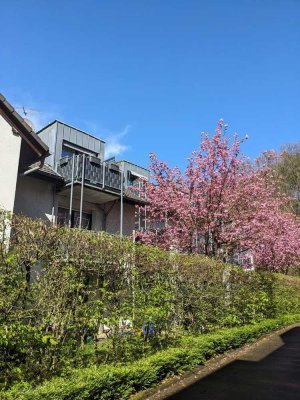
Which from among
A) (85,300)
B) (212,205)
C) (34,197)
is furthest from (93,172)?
(85,300)

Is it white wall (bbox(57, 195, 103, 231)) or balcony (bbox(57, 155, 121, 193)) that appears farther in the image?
white wall (bbox(57, 195, 103, 231))

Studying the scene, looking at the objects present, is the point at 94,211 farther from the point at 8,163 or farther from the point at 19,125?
the point at 8,163

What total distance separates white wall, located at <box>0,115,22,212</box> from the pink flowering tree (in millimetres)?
6334

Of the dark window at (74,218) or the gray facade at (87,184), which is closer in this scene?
the gray facade at (87,184)

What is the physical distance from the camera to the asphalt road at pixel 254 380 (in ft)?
20.3

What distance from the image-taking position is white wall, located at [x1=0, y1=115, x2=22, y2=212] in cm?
1045

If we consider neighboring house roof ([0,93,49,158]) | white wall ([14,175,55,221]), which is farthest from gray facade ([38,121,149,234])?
neighboring house roof ([0,93,49,158])

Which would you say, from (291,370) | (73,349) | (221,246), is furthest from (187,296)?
(221,246)

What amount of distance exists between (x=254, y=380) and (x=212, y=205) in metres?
Result: 7.76

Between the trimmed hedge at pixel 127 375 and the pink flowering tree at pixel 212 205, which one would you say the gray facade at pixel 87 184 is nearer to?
the pink flowering tree at pixel 212 205

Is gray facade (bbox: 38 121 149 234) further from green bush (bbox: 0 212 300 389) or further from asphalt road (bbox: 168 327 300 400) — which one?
asphalt road (bbox: 168 327 300 400)

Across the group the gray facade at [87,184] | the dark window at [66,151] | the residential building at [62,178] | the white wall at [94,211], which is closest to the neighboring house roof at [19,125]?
the residential building at [62,178]

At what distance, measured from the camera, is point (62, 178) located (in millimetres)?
14469

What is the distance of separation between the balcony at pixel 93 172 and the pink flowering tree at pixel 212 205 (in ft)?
5.42
